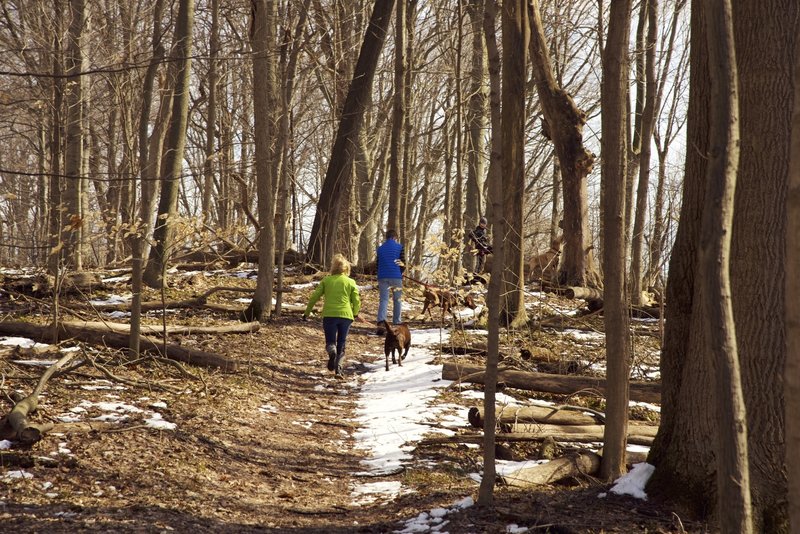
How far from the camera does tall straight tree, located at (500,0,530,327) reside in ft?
42.2

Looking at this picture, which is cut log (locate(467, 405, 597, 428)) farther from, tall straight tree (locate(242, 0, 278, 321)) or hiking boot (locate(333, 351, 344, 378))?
tall straight tree (locate(242, 0, 278, 321))

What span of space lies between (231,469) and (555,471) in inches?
104

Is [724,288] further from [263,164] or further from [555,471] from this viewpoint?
[263,164]

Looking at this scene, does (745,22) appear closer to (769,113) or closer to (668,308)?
(769,113)

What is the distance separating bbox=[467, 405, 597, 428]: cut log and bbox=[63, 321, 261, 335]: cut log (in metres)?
4.48

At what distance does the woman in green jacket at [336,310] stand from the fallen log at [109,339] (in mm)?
1699

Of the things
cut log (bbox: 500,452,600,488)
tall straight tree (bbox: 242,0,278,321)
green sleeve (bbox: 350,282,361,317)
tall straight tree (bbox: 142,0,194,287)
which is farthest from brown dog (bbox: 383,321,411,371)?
cut log (bbox: 500,452,600,488)

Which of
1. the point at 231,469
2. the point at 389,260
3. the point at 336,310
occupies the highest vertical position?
the point at 389,260

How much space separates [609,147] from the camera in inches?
211

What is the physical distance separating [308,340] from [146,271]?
12.4 ft

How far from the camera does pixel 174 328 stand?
1015 centimetres

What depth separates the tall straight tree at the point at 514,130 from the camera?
12867 millimetres

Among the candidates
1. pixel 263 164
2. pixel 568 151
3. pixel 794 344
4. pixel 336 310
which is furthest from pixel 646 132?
pixel 794 344

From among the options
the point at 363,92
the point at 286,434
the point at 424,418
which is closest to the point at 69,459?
the point at 286,434
